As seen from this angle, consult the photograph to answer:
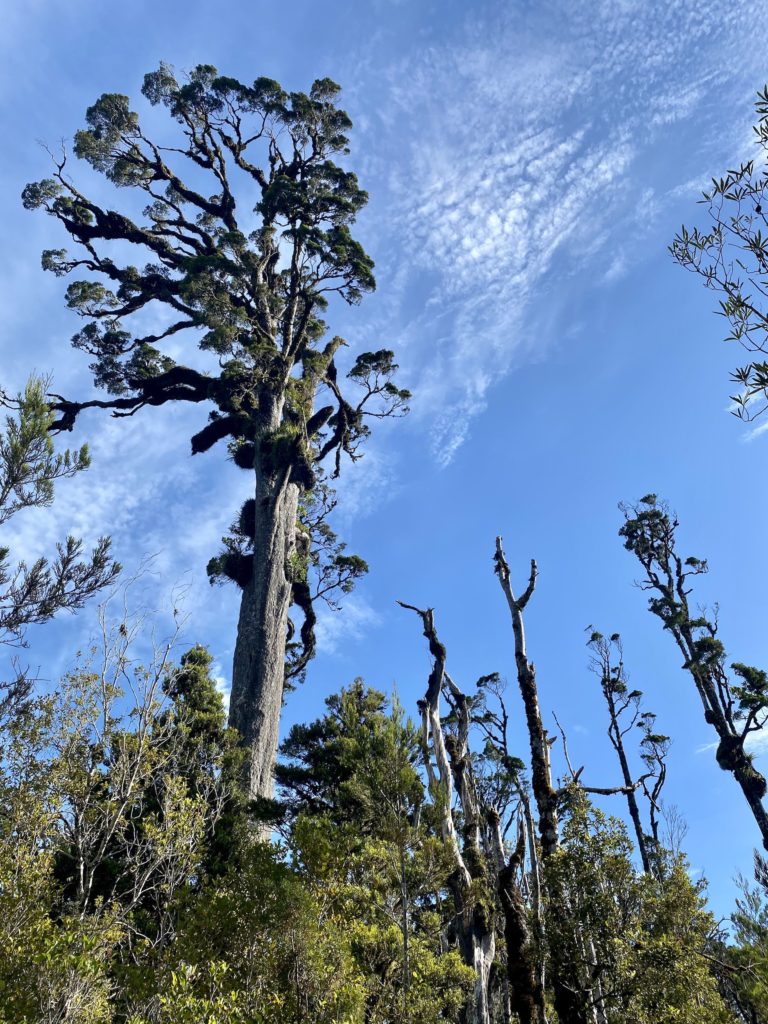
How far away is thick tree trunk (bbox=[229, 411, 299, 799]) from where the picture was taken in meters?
12.7

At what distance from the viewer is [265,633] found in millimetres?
14242

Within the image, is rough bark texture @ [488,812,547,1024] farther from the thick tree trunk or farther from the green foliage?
the thick tree trunk

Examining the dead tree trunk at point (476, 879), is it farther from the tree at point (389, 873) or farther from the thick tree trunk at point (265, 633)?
the thick tree trunk at point (265, 633)

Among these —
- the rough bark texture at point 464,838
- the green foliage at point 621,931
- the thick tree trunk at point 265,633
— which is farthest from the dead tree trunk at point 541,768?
the thick tree trunk at point 265,633

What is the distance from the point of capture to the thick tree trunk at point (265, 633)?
12.7 m

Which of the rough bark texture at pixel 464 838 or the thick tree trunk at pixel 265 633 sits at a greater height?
the thick tree trunk at pixel 265 633

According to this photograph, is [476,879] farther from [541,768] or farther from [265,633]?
[265,633]

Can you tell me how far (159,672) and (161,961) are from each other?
2.68 m

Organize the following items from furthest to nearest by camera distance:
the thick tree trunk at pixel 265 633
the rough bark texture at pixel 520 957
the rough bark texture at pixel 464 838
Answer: the thick tree trunk at pixel 265 633, the rough bark texture at pixel 464 838, the rough bark texture at pixel 520 957

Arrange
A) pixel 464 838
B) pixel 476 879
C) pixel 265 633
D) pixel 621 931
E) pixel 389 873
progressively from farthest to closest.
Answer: pixel 265 633 < pixel 464 838 < pixel 476 879 < pixel 389 873 < pixel 621 931

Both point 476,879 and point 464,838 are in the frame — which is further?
point 464,838

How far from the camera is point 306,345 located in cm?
1947

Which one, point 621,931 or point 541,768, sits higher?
point 541,768

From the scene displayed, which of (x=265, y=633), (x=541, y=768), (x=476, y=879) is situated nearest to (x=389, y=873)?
(x=476, y=879)
